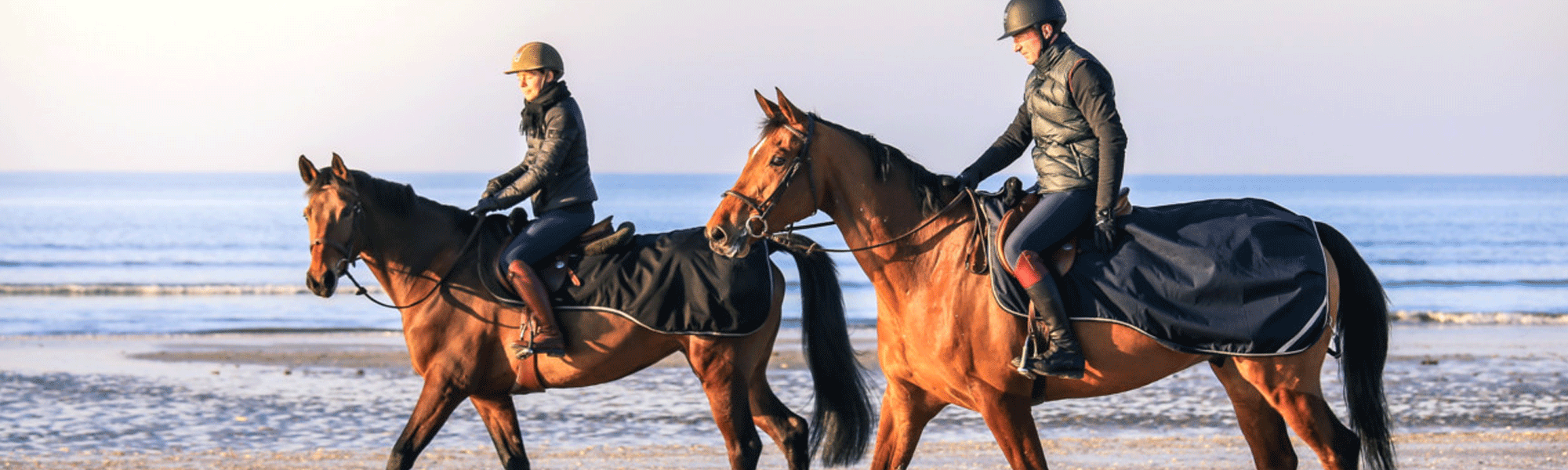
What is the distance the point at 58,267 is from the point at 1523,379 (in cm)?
2698

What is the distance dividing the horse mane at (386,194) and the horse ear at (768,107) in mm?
1908

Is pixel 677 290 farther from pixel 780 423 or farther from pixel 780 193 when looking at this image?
pixel 780 193

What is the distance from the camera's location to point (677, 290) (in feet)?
22.0

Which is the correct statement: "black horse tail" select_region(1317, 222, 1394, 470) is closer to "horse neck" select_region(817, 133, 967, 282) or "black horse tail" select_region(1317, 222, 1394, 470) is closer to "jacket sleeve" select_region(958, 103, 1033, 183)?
"jacket sleeve" select_region(958, 103, 1033, 183)

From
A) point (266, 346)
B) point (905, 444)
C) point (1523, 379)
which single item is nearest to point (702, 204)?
point (266, 346)

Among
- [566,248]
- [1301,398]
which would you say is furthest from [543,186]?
[1301,398]

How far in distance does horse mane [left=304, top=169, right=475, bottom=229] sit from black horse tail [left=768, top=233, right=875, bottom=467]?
1.62 m

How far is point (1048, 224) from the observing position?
17.8ft

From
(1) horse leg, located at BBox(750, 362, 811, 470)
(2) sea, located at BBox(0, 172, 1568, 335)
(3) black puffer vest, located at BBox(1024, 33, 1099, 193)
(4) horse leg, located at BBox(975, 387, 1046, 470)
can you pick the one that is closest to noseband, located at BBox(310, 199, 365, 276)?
(1) horse leg, located at BBox(750, 362, 811, 470)

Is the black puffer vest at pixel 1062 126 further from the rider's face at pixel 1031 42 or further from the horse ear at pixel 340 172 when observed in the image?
the horse ear at pixel 340 172

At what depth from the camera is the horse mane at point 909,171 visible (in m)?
5.52

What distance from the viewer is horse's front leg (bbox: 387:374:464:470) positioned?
6.29 m

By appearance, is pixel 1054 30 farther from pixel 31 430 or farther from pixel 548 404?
pixel 31 430

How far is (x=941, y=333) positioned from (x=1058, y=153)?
2.73 ft
